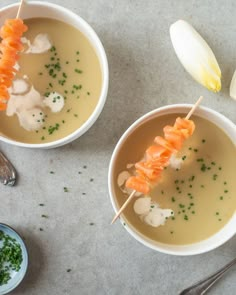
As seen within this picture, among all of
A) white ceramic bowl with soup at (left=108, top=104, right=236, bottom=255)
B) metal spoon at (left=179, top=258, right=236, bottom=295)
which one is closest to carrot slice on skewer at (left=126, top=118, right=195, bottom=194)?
white ceramic bowl with soup at (left=108, top=104, right=236, bottom=255)

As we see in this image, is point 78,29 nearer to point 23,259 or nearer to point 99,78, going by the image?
point 99,78

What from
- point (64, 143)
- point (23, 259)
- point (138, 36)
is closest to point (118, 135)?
point (64, 143)

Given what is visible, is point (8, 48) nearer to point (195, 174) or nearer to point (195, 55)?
point (195, 55)

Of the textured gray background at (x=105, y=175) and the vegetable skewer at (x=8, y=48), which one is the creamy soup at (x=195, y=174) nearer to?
the textured gray background at (x=105, y=175)

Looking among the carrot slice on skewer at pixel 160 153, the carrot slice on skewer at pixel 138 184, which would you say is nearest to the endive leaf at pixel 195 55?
the carrot slice on skewer at pixel 160 153

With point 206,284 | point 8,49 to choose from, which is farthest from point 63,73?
point 206,284

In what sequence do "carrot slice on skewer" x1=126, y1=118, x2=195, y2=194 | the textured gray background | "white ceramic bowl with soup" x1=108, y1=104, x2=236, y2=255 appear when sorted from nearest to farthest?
"carrot slice on skewer" x1=126, y1=118, x2=195, y2=194, "white ceramic bowl with soup" x1=108, y1=104, x2=236, y2=255, the textured gray background

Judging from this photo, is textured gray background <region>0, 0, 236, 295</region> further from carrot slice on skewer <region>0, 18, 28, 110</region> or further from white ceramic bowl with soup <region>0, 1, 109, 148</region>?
carrot slice on skewer <region>0, 18, 28, 110</region>
